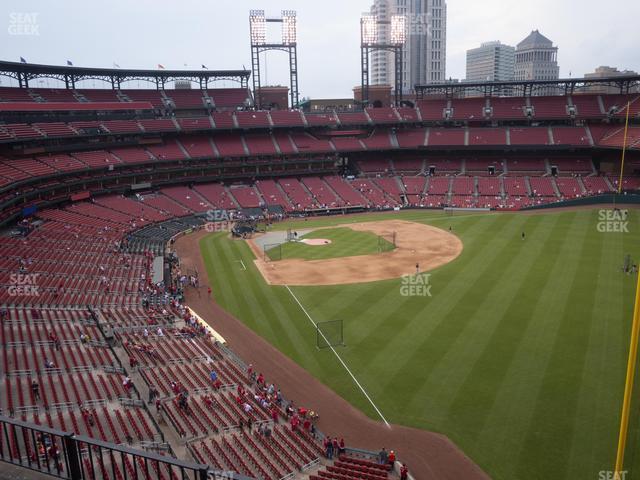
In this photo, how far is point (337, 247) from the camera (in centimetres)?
5503

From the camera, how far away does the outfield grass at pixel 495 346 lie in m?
20.5

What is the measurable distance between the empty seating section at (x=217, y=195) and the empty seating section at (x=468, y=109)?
4675 cm

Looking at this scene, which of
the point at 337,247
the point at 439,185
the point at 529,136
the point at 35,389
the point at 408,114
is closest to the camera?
the point at 35,389

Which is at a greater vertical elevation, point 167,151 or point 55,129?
point 55,129

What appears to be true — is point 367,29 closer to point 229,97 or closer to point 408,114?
point 408,114

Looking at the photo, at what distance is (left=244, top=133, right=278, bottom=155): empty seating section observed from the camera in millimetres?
87188

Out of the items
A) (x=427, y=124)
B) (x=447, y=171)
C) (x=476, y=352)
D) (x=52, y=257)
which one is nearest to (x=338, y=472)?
(x=476, y=352)

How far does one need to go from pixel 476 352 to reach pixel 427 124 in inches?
2981

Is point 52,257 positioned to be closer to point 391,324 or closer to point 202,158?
point 391,324

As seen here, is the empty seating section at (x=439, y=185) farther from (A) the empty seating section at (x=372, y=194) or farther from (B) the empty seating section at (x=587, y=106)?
(B) the empty seating section at (x=587, y=106)

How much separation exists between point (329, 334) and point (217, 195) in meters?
→ 53.4

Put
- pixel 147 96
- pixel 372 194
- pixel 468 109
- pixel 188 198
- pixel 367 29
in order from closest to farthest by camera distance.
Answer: pixel 188 198, pixel 372 194, pixel 147 96, pixel 468 109, pixel 367 29

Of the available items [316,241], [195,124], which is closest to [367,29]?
[195,124]

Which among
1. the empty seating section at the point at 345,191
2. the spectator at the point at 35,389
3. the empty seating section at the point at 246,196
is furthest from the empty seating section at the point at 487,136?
the spectator at the point at 35,389
